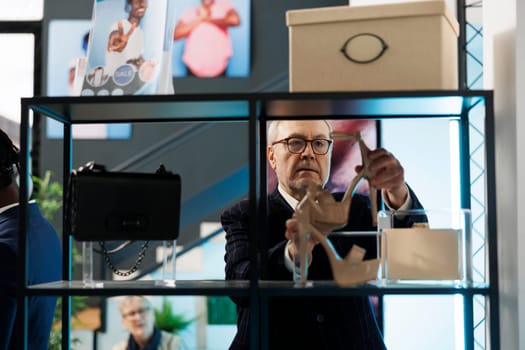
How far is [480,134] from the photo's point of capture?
382 centimetres

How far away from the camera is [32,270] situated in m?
2.38

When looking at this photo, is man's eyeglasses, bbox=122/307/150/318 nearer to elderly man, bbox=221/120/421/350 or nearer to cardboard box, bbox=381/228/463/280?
elderly man, bbox=221/120/421/350

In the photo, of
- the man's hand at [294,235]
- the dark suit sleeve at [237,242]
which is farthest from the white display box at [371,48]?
the dark suit sleeve at [237,242]

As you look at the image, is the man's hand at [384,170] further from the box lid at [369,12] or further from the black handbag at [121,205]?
the black handbag at [121,205]

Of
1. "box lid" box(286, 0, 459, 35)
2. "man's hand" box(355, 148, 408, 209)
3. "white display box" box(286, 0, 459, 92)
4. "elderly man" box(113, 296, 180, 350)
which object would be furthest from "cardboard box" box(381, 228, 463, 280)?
"elderly man" box(113, 296, 180, 350)

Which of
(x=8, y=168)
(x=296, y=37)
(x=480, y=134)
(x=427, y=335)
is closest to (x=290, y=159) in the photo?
(x=296, y=37)

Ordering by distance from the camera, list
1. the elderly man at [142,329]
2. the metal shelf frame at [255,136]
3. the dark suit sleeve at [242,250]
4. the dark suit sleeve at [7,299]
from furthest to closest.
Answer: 1. the elderly man at [142,329]
2. the dark suit sleeve at [7,299]
3. the dark suit sleeve at [242,250]
4. the metal shelf frame at [255,136]

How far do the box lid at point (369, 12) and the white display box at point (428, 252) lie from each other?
48 cm

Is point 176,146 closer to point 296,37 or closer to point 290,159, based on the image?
Result: point 290,159

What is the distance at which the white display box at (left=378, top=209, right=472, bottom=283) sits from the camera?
6.25 feet

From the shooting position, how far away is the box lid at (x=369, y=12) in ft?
6.07

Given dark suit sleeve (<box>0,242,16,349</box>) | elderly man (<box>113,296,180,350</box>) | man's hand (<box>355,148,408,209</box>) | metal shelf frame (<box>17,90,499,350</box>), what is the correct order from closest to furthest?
1. metal shelf frame (<box>17,90,499,350</box>)
2. man's hand (<box>355,148,408,209</box>)
3. dark suit sleeve (<box>0,242,16,349</box>)
4. elderly man (<box>113,296,180,350</box>)

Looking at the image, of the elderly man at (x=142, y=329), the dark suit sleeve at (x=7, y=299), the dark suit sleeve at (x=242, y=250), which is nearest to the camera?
the dark suit sleeve at (x=242, y=250)

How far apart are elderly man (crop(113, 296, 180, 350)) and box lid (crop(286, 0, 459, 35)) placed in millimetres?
4107
